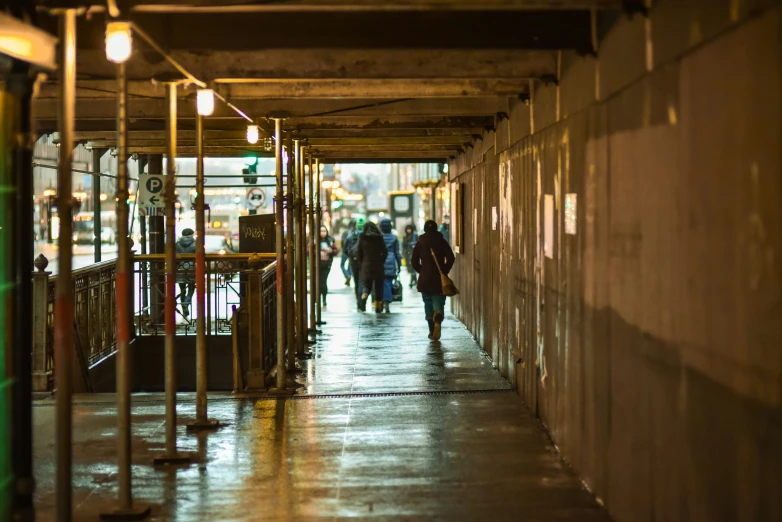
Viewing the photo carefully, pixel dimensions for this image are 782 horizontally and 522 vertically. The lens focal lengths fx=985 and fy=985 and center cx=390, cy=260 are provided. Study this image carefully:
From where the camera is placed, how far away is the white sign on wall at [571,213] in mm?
6898

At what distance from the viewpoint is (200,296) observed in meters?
8.50

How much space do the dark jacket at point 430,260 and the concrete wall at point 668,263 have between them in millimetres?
5894

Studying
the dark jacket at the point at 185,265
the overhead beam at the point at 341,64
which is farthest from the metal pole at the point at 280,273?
the dark jacket at the point at 185,265

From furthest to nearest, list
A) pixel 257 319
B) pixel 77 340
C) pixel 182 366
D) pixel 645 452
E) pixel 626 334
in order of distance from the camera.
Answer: pixel 182 366
pixel 77 340
pixel 257 319
pixel 626 334
pixel 645 452

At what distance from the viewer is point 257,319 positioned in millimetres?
10781

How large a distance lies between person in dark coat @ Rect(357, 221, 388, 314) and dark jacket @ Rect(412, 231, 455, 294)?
4000 millimetres

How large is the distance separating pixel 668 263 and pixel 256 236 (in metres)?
13.6

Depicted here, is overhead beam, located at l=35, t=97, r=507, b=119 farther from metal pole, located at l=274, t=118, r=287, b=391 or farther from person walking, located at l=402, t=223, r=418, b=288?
person walking, located at l=402, t=223, r=418, b=288

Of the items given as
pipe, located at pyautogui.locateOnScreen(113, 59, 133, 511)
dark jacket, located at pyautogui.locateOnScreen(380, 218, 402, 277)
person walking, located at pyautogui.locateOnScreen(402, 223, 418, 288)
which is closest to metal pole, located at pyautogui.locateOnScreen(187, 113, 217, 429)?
pipe, located at pyautogui.locateOnScreen(113, 59, 133, 511)

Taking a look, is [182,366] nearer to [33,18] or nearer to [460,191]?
[460,191]

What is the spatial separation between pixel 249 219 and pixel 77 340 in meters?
6.56

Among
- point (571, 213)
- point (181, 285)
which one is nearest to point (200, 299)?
point (571, 213)

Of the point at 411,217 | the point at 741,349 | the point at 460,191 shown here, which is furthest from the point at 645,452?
the point at 411,217

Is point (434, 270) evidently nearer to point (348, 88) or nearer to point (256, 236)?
point (256, 236)
